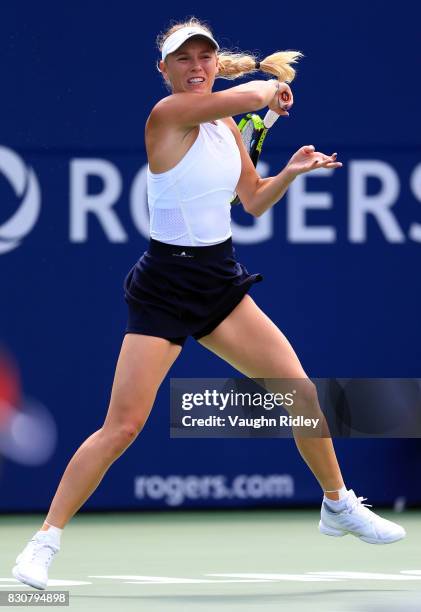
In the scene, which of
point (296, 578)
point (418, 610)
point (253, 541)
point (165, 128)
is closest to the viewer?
point (418, 610)

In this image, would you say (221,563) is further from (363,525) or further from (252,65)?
(252,65)

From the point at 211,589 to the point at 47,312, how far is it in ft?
9.15

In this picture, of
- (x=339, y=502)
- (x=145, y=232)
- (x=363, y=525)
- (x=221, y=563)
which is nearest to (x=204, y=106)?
(x=339, y=502)

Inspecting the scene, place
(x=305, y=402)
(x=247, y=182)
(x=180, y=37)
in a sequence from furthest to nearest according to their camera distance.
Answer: (x=247, y=182), (x=305, y=402), (x=180, y=37)

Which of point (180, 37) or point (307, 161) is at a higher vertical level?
point (180, 37)

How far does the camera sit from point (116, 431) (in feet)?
17.8

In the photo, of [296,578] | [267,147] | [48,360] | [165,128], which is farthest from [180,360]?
[165,128]

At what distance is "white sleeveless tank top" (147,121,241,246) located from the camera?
5516 mm

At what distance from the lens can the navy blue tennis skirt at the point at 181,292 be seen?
553 centimetres

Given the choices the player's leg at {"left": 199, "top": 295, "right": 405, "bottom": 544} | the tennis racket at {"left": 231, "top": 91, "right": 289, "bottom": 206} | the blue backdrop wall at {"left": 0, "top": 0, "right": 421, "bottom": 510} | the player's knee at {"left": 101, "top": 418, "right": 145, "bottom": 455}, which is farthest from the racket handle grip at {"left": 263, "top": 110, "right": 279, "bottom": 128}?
the blue backdrop wall at {"left": 0, "top": 0, "right": 421, "bottom": 510}

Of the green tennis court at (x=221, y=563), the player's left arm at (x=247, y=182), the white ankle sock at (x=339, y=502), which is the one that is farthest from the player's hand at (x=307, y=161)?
the green tennis court at (x=221, y=563)

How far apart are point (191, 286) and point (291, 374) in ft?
1.51

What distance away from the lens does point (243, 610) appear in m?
5.10

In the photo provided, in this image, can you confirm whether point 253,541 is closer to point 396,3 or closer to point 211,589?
point 211,589
